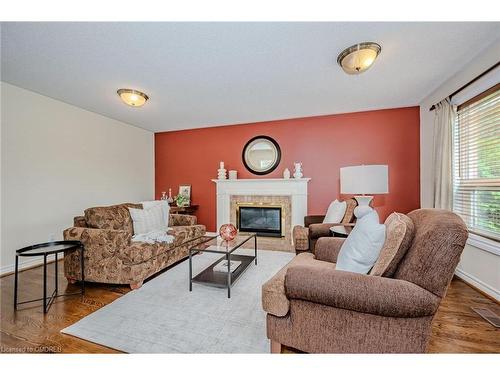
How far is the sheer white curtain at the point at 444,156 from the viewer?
8.80 feet

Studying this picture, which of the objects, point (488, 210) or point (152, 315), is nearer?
point (152, 315)

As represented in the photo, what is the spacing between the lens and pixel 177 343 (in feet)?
4.82

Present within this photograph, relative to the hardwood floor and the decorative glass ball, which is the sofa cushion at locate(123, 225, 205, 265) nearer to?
the hardwood floor

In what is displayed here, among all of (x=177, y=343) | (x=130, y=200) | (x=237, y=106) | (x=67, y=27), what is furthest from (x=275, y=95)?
(x=130, y=200)

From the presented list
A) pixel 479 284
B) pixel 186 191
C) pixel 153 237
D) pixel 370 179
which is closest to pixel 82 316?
pixel 153 237

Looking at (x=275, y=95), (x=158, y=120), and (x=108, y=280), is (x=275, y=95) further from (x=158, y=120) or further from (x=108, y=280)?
Answer: (x=108, y=280)

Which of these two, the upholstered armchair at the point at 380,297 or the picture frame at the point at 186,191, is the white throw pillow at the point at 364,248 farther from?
the picture frame at the point at 186,191

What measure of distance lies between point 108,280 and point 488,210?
410cm

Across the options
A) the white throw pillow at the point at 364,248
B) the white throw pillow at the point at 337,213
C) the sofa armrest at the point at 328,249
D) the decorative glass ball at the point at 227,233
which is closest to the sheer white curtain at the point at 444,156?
the white throw pillow at the point at 337,213

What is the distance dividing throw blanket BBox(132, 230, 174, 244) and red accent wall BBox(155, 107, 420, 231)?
204 centimetres

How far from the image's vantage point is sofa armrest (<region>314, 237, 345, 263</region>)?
183 cm

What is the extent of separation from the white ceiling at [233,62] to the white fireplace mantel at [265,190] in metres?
1.39

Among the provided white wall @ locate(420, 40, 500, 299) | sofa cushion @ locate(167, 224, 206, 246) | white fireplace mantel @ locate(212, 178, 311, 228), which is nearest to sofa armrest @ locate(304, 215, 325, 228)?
white fireplace mantel @ locate(212, 178, 311, 228)
